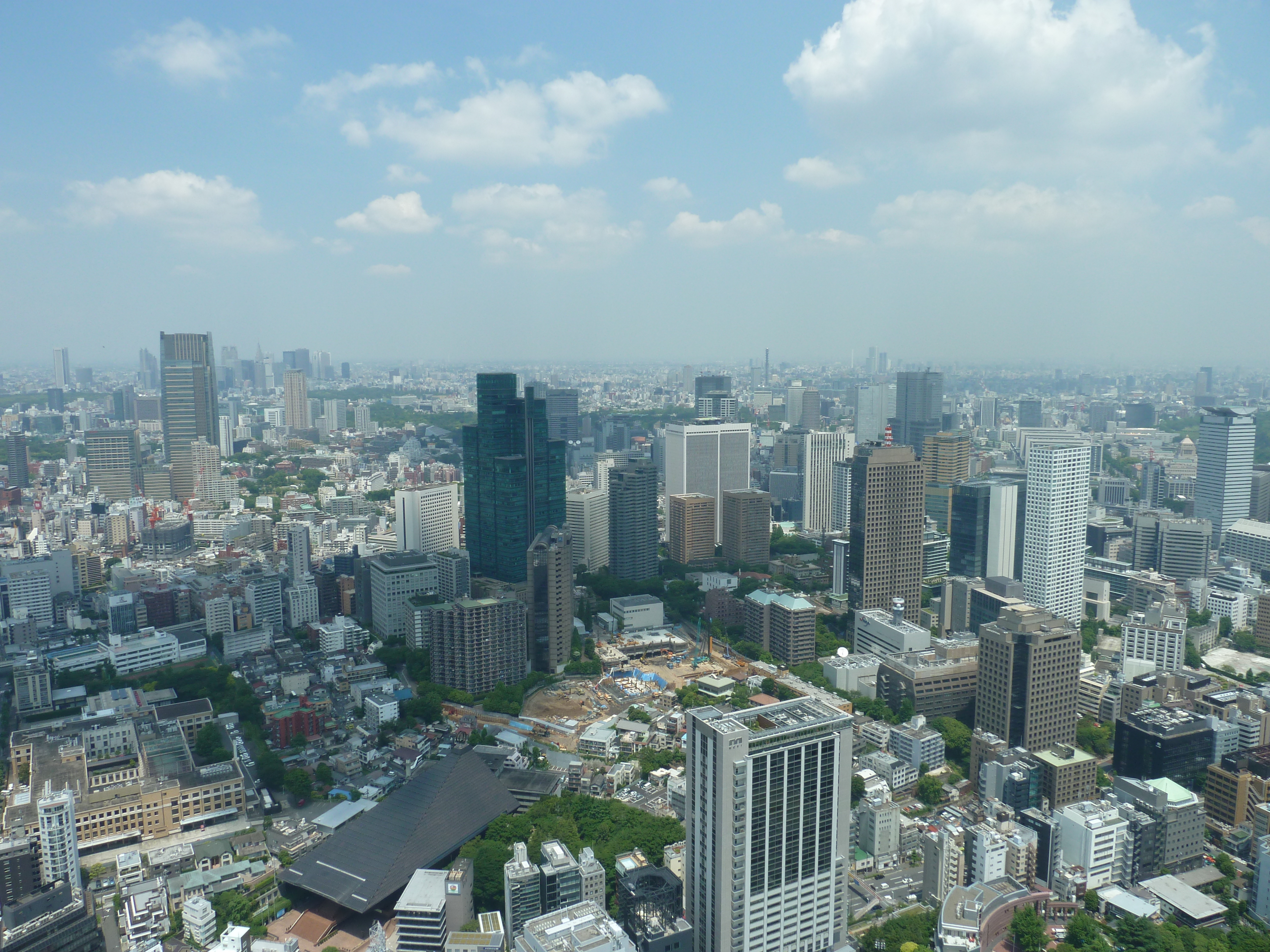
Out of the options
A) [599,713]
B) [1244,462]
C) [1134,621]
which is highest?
[1244,462]

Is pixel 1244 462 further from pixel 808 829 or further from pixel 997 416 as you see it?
pixel 808 829

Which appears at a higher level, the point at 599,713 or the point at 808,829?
the point at 808,829

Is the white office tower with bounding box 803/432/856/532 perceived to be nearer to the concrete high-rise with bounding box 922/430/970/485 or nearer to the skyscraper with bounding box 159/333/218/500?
the concrete high-rise with bounding box 922/430/970/485

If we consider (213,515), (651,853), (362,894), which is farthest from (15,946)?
(213,515)

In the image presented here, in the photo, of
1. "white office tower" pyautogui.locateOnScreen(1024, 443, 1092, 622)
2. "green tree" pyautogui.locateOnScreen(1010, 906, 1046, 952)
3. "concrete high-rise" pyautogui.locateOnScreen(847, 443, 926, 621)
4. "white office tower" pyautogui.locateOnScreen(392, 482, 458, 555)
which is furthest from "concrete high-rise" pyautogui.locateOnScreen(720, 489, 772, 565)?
"green tree" pyautogui.locateOnScreen(1010, 906, 1046, 952)

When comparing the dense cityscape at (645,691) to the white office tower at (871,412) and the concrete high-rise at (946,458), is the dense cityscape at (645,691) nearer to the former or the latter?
the concrete high-rise at (946,458)

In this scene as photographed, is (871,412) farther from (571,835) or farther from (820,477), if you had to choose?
(571,835)
